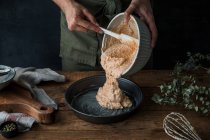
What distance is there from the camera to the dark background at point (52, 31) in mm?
2920

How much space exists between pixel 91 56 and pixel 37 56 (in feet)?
3.74

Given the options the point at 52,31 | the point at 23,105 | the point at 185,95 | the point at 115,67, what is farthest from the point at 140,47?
the point at 52,31

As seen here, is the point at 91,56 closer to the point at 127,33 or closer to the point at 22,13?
the point at 127,33

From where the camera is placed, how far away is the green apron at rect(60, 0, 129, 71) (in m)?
1.89

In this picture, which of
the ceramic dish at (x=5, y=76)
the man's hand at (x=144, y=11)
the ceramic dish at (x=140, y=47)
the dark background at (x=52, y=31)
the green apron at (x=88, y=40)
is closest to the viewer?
the ceramic dish at (x=140, y=47)

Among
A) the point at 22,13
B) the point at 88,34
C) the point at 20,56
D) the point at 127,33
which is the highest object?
the point at 127,33

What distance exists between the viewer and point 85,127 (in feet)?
4.55

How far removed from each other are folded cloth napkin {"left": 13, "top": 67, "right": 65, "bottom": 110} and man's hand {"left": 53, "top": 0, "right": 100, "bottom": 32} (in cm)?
24

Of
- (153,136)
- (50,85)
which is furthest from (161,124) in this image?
(50,85)

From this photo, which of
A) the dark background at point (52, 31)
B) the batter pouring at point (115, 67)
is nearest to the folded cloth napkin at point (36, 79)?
the batter pouring at point (115, 67)

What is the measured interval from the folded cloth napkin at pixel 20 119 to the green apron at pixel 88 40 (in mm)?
627

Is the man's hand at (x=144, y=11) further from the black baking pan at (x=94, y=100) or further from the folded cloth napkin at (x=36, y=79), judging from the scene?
the folded cloth napkin at (x=36, y=79)

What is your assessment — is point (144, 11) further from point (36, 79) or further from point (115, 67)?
point (36, 79)

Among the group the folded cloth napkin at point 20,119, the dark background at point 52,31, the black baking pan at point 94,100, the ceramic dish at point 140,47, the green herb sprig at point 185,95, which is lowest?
the dark background at point 52,31
